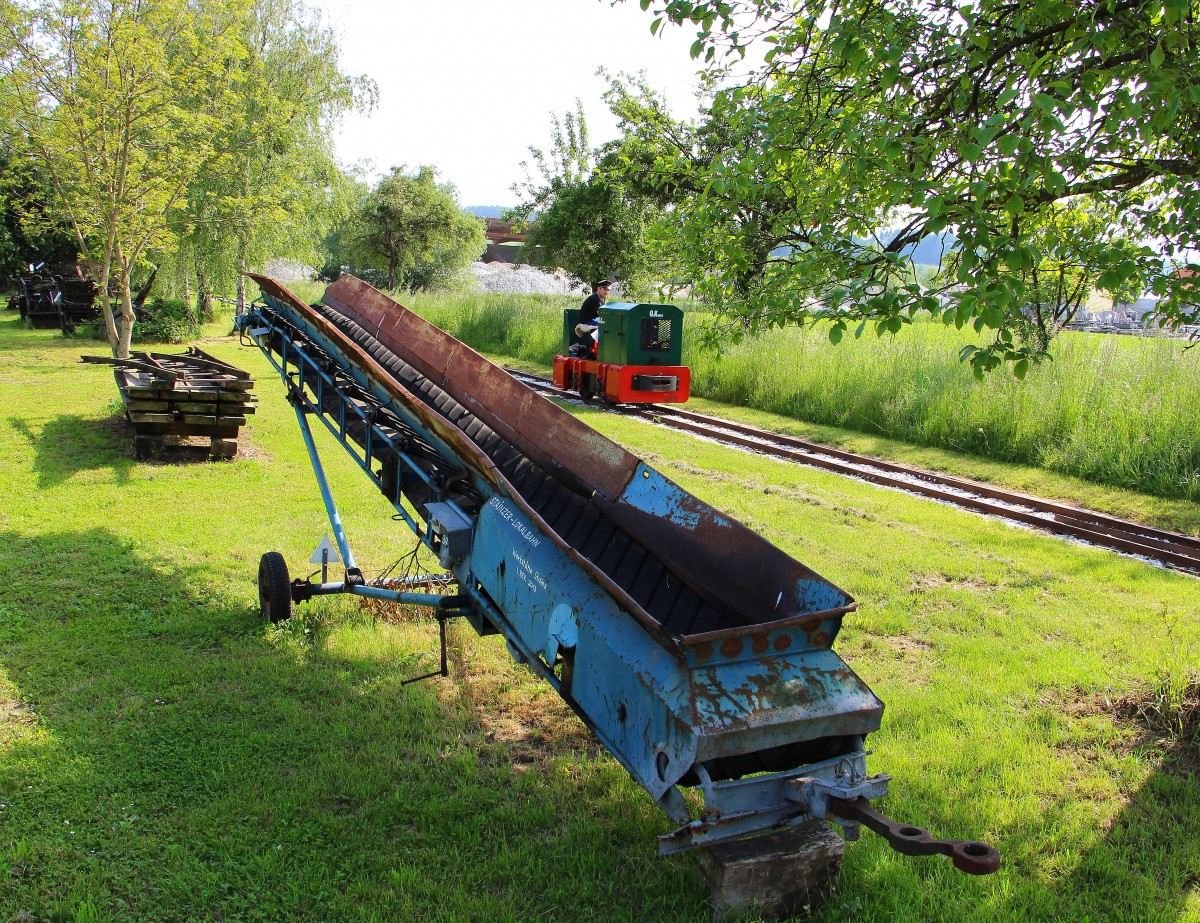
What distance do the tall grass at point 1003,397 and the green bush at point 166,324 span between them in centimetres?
1345

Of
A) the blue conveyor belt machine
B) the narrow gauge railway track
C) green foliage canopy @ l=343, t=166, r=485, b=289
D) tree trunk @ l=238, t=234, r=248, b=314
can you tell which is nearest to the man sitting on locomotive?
the narrow gauge railway track

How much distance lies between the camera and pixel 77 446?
1099cm

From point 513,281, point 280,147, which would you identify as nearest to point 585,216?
point 280,147

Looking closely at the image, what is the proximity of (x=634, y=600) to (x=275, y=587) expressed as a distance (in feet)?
10.6

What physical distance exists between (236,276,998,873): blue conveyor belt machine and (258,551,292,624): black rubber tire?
0.05ft

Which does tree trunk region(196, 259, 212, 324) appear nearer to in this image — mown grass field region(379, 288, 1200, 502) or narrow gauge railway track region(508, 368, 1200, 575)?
mown grass field region(379, 288, 1200, 502)

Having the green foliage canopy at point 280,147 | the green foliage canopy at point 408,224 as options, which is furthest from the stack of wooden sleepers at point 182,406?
the green foliage canopy at point 408,224

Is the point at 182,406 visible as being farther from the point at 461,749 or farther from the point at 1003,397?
the point at 1003,397

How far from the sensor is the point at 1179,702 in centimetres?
482

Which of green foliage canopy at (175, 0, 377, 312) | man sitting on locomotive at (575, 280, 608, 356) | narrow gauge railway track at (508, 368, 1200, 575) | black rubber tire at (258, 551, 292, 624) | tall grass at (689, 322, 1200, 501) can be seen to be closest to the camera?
black rubber tire at (258, 551, 292, 624)

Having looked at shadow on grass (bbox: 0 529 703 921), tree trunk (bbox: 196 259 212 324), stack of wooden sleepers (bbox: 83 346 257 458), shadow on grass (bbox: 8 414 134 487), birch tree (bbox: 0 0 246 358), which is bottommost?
shadow on grass (bbox: 0 529 703 921)

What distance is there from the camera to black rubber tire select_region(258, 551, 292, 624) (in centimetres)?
582

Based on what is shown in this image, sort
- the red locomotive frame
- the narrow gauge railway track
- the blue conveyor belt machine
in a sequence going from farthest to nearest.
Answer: the red locomotive frame, the narrow gauge railway track, the blue conveyor belt machine

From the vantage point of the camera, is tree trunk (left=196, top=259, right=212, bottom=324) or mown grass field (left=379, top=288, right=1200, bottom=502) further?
tree trunk (left=196, top=259, right=212, bottom=324)
